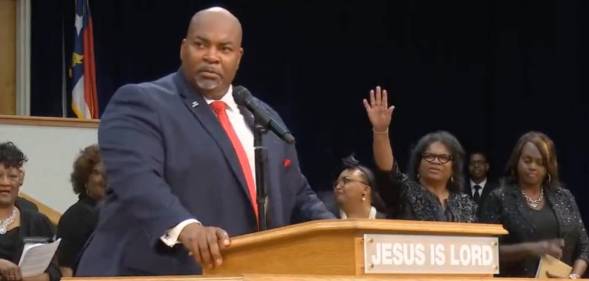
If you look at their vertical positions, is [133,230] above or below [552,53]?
below

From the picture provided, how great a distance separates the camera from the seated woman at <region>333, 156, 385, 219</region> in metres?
5.79

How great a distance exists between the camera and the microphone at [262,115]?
3033 mm

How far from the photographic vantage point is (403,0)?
37.0 ft

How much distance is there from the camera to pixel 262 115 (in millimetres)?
3059

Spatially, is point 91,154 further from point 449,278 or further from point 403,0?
point 403,0

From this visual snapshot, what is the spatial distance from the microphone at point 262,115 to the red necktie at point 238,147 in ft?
0.18

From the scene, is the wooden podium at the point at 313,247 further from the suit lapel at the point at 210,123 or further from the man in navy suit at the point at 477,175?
the man in navy suit at the point at 477,175

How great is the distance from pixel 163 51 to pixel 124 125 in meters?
7.02

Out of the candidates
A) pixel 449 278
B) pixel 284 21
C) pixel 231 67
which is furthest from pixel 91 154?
pixel 284 21

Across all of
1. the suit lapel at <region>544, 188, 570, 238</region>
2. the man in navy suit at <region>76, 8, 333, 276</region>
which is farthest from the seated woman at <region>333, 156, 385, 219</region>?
the man in navy suit at <region>76, 8, 333, 276</region>

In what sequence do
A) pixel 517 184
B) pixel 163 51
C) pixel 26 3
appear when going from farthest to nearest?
1. pixel 163 51
2. pixel 26 3
3. pixel 517 184

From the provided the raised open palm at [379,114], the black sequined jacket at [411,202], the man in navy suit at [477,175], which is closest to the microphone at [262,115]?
the raised open palm at [379,114]

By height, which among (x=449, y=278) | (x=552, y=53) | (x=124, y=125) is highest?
(x=552, y=53)

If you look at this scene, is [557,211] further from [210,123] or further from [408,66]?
[408,66]
